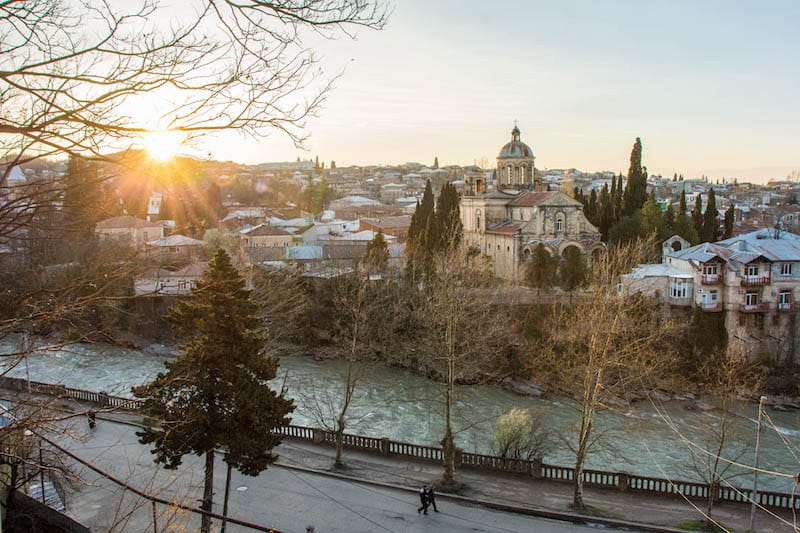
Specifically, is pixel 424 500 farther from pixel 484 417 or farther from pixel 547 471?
pixel 484 417

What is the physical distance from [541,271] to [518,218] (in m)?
6.97

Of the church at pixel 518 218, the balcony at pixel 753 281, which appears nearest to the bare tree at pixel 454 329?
the church at pixel 518 218

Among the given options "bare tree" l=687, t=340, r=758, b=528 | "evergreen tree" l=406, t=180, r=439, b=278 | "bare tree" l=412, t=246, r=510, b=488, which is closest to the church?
"evergreen tree" l=406, t=180, r=439, b=278

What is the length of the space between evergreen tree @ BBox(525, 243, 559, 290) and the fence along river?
6821mm

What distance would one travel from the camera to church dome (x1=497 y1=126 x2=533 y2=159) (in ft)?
113

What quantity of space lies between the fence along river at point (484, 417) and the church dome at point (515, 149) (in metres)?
18.0

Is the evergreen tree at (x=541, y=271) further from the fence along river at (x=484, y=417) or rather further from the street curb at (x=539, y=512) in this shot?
the street curb at (x=539, y=512)

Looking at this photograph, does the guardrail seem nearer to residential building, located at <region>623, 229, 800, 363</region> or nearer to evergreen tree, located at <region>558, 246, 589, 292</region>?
residential building, located at <region>623, 229, 800, 363</region>

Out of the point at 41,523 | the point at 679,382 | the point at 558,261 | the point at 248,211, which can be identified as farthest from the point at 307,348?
the point at 248,211

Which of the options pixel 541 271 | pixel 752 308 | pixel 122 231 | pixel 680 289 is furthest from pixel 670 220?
pixel 122 231

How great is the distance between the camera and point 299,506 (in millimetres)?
9070

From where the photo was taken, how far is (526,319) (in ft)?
72.3

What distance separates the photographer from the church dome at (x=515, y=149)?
113 ft

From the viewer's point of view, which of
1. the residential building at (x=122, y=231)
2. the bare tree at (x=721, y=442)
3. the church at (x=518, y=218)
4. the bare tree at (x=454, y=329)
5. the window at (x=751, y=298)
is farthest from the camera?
the church at (x=518, y=218)
